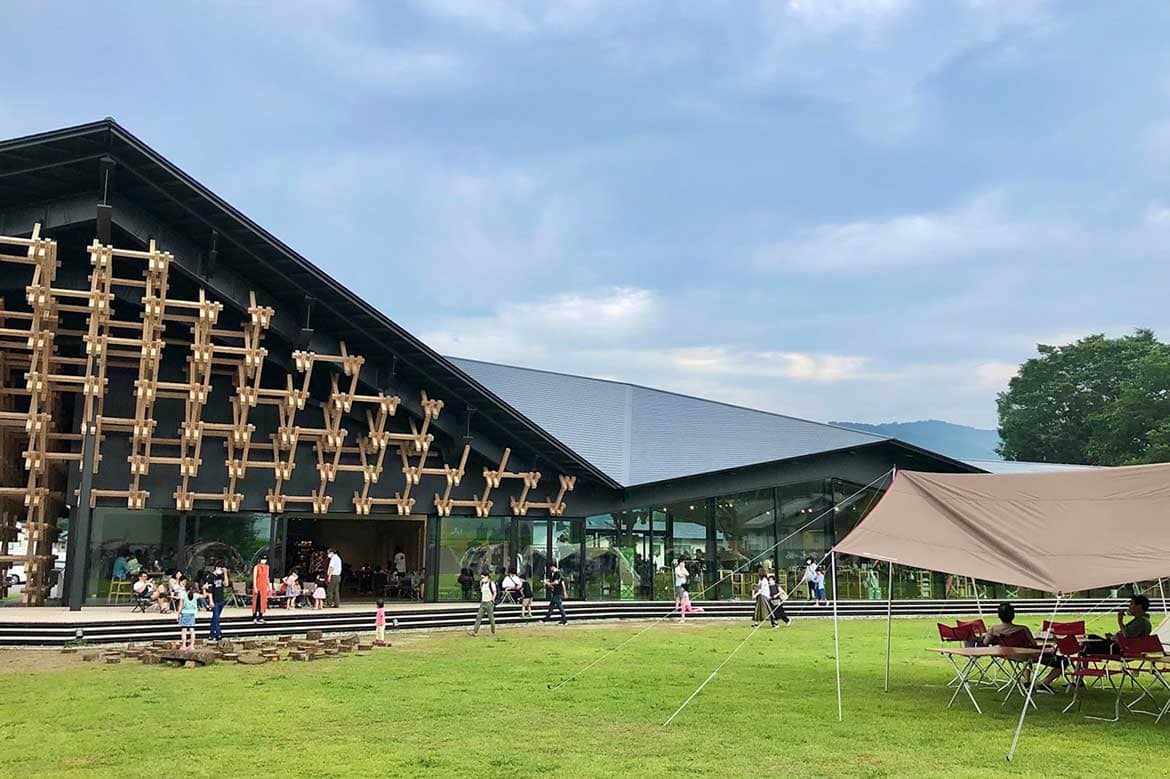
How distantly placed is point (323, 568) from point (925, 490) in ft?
63.4

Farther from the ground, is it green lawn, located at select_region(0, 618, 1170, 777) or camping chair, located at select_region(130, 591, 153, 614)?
camping chair, located at select_region(130, 591, 153, 614)

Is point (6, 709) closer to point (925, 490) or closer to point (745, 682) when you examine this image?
point (745, 682)

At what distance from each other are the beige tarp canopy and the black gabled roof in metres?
14.0

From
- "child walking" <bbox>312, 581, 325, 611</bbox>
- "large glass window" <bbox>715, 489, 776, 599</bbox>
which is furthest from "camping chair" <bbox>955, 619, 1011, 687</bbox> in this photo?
"large glass window" <bbox>715, 489, 776, 599</bbox>

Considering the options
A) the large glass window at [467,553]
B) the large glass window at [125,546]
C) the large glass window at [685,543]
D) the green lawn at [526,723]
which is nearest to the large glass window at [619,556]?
the large glass window at [685,543]

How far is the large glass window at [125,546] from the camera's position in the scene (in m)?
20.7

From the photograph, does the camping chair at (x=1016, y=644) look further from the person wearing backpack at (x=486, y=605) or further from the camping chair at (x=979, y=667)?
the person wearing backpack at (x=486, y=605)

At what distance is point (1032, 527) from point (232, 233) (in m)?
16.8

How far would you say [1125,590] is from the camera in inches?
1163

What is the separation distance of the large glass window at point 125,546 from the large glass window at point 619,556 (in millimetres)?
10822

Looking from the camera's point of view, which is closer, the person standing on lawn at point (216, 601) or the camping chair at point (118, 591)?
the person standing on lawn at point (216, 601)

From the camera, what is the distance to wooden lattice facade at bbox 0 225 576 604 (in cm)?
1930

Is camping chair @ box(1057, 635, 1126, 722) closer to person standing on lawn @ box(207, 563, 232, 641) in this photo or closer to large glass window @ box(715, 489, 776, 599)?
person standing on lawn @ box(207, 563, 232, 641)

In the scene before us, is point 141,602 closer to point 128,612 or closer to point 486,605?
point 128,612
